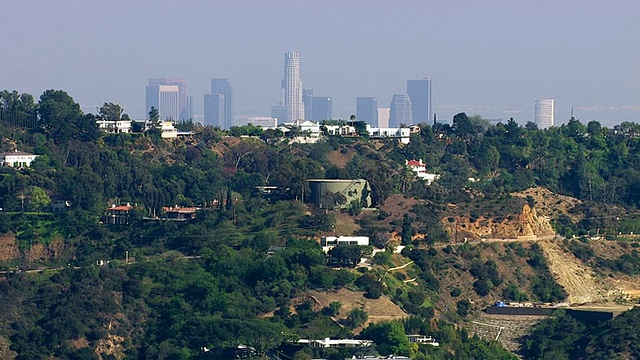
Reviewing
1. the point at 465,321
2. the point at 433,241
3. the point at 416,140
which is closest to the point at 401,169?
the point at 416,140

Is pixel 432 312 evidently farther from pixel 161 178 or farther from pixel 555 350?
pixel 161 178

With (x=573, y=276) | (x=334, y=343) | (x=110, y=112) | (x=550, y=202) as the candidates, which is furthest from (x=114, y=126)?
(x=334, y=343)

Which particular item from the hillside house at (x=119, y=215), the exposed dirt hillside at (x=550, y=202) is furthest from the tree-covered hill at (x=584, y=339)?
the hillside house at (x=119, y=215)

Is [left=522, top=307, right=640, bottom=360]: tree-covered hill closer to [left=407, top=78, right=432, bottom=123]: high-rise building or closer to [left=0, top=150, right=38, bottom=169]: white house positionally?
[left=0, top=150, right=38, bottom=169]: white house

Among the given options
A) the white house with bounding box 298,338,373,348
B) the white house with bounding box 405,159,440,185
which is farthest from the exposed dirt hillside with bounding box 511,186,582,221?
the white house with bounding box 298,338,373,348

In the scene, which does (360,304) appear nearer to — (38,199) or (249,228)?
(249,228)

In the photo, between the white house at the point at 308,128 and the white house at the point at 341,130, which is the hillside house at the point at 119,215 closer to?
the white house at the point at 308,128
